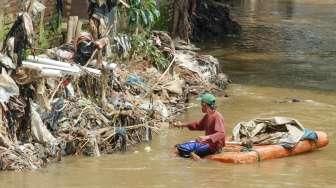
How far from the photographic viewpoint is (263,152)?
1009 cm

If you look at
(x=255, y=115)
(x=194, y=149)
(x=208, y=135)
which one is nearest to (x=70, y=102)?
(x=194, y=149)

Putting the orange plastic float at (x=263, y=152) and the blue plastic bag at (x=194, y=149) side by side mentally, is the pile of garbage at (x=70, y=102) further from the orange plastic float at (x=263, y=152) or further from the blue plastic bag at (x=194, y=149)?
the orange plastic float at (x=263, y=152)

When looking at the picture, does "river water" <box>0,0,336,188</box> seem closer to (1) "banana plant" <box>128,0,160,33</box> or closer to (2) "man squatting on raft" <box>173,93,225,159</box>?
(2) "man squatting on raft" <box>173,93,225,159</box>

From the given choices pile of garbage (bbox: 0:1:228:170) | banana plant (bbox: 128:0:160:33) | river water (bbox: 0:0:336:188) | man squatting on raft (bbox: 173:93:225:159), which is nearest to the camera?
river water (bbox: 0:0:336:188)

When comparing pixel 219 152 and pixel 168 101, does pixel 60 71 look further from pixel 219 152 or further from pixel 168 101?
pixel 168 101

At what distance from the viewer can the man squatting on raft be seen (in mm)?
9891

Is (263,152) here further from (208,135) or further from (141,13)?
(141,13)

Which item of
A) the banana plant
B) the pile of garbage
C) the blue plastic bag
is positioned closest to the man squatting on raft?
the blue plastic bag

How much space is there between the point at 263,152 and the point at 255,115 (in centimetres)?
300

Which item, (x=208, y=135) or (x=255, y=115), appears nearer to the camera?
(x=208, y=135)

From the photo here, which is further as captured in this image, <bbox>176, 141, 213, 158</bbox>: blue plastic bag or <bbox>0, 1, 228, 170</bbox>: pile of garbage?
<bbox>176, 141, 213, 158</bbox>: blue plastic bag

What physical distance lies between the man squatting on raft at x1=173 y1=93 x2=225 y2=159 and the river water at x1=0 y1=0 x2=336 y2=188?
0.56ft

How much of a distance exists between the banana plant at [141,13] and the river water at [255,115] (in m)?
1.93

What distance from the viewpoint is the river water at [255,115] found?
895 cm
